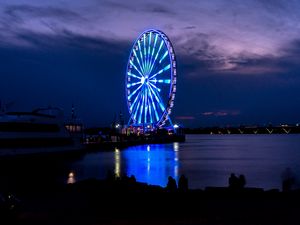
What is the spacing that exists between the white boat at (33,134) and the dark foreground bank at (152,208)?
4647 cm

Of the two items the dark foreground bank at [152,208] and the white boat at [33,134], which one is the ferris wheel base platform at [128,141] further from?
the dark foreground bank at [152,208]

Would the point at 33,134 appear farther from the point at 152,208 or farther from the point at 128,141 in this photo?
the point at 128,141

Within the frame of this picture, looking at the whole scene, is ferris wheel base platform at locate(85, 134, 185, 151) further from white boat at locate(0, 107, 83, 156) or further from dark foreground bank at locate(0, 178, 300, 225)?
dark foreground bank at locate(0, 178, 300, 225)

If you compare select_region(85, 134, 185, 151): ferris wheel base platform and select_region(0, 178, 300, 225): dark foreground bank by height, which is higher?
select_region(85, 134, 185, 151): ferris wheel base platform

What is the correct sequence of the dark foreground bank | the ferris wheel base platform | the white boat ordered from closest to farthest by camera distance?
the dark foreground bank, the white boat, the ferris wheel base platform

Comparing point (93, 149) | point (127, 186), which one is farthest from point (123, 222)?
point (93, 149)

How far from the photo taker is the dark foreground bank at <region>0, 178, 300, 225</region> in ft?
44.1

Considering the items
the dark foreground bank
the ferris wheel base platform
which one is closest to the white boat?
the ferris wheel base platform

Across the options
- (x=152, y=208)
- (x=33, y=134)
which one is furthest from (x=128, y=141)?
(x=152, y=208)

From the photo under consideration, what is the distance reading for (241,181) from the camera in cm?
2100

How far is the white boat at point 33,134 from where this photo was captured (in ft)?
207

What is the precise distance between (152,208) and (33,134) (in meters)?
54.6

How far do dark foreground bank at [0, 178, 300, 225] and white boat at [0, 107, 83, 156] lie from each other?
46468mm

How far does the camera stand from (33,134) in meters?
67.2
